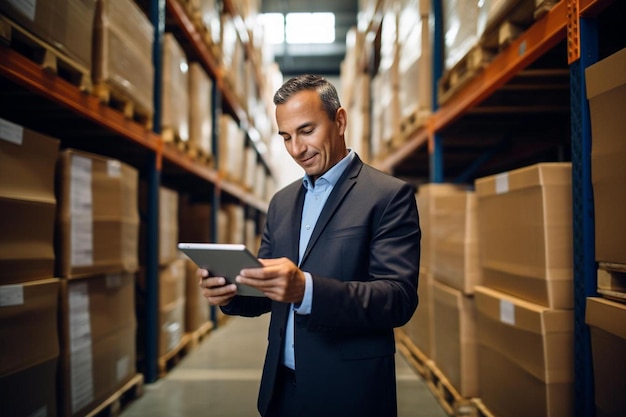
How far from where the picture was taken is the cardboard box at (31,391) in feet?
6.86

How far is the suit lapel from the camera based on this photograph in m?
1.65

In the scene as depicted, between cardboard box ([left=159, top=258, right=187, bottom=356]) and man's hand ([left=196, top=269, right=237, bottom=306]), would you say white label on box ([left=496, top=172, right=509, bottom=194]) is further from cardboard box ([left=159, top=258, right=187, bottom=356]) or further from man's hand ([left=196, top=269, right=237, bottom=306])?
cardboard box ([left=159, top=258, right=187, bottom=356])

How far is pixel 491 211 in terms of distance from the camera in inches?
111

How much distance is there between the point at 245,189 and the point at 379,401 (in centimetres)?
689

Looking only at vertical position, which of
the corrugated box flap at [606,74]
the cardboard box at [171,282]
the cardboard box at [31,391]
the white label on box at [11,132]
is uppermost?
the corrugated box flap at [606,74]

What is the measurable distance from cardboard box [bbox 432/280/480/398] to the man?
68.0 inches

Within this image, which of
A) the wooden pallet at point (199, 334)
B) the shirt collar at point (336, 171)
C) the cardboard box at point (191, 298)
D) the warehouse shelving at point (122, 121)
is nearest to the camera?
the shirt collar at point (336, 171)

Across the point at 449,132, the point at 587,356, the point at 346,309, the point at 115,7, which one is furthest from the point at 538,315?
the point at 115,7

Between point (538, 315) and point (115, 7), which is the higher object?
point (115, 7)

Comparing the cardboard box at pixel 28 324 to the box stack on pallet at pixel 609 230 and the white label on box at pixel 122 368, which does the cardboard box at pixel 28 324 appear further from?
the box stack on pallet at pixel 609 230

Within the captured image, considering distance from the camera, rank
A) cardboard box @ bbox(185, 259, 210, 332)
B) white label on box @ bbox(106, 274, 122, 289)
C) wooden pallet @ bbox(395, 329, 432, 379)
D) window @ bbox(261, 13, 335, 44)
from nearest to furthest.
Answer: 1. white label on box @ bbox(106, 274, 122, 289)
2. wooden pallet @ bbox(395, 329, 432, 379)
3. cardboard box @ bbox(185, 259, 210, 332)
4. window @ bbox(261, 13, 335, 44)

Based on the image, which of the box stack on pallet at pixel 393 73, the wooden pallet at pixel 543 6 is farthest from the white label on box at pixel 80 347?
the box stack on pallet at pixel 393 73

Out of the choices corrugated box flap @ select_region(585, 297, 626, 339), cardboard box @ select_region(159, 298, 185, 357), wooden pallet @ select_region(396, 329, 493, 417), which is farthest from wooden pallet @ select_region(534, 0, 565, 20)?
cardboard box @ select_region(159, 298, 185, 357)

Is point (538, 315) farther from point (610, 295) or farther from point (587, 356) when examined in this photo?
point (610, 295)
